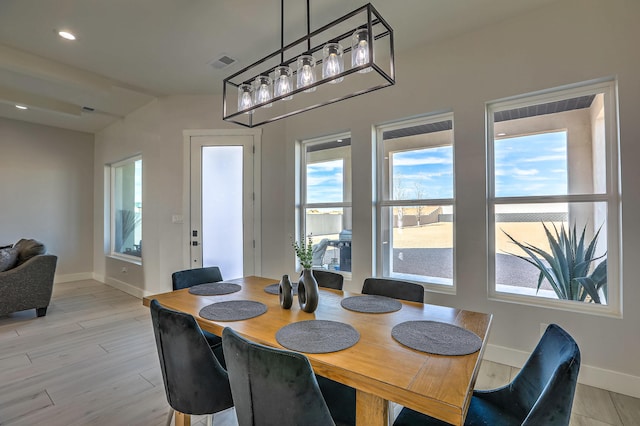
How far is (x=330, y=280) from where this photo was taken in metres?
2.44

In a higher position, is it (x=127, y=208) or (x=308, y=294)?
(x=127, y=208)

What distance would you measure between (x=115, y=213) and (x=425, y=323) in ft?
20.0

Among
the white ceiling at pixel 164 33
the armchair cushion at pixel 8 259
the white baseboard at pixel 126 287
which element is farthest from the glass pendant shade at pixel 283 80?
the armchair cushion at pixel 8 259

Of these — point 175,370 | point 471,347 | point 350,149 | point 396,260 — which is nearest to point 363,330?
point 471,347

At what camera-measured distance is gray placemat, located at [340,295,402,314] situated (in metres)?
1.71

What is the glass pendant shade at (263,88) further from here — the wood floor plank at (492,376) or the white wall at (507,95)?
the wood floor plank at (492,376)

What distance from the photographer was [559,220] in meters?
2.45

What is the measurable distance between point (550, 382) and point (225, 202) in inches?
151

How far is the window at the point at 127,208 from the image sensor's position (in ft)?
16.9

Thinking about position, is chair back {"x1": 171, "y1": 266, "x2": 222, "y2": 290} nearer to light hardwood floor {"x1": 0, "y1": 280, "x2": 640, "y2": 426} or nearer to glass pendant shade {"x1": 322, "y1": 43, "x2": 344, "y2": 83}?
light hardwood floor {"x1": 0, "y1": 280, "x2": 640, "y2": 426}

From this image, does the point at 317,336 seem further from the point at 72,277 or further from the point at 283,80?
the point at 72,277

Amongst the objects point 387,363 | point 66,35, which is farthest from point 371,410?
point 66,35

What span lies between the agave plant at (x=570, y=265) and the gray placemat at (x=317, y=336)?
1988mm

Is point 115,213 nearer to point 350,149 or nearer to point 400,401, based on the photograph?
point 350,149
